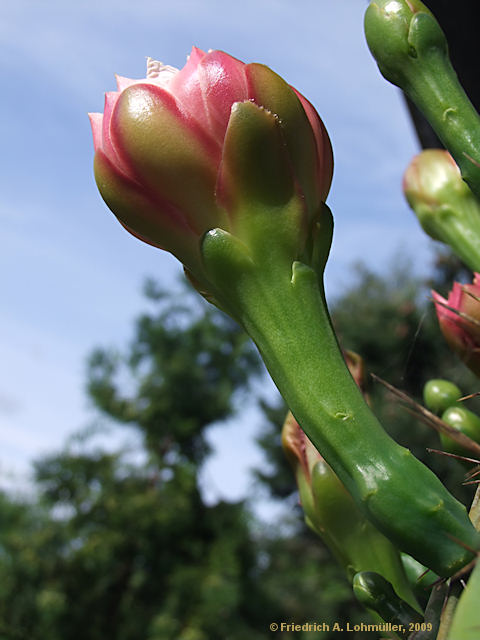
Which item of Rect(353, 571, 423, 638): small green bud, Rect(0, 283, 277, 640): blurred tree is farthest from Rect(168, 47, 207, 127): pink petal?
Rect(0, 283, 277, 640): blurred tree

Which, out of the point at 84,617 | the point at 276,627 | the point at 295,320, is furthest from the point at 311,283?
the point at 84,617

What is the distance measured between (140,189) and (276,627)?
273 mm

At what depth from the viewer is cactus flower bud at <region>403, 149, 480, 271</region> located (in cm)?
46

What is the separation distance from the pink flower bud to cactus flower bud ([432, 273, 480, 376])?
158 millimetres

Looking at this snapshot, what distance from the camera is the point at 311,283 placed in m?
0.28

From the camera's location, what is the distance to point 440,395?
17.3 inches

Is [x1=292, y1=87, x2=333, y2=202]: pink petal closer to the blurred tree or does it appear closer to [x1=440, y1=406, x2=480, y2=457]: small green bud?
[x1=440, y1=406, x2=480, y2=457]: small green bud

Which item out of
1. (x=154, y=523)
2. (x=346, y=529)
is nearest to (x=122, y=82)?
(x=346, y=529)

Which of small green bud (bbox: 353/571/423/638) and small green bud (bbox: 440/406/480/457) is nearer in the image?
small green bud (bbox: 353/571/423/638)

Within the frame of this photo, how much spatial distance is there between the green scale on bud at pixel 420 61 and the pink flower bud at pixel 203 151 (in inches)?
3.9

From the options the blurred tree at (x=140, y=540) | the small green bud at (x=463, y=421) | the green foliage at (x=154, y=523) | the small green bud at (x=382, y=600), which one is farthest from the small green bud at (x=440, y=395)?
the blurred tree at (x=140, y=540)

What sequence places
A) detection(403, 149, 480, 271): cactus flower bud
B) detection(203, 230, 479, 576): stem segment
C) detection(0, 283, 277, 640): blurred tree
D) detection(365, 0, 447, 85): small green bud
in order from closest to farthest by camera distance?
1. detection(203, 230, 479, 576): stem segment
2. detection(365, 0, 447, 85): small green bud
3. detection(403, 149, 480, 271): cactus flower bud
4. detection(0, 283, 277, 640): blurred tree

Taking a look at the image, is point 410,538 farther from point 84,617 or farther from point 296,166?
point 84,617

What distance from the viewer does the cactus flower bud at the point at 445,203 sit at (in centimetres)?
46
